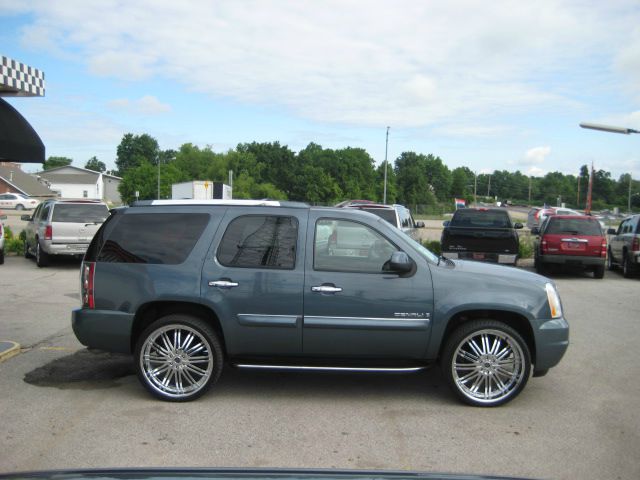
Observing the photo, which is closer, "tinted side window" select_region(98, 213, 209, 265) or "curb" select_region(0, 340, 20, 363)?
"tinted side window" select_region(98, 213, 209, 265)

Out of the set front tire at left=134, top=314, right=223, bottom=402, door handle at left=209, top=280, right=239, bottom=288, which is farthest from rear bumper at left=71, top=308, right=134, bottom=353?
door handle at left=209, top=280, right=239, bottom=288

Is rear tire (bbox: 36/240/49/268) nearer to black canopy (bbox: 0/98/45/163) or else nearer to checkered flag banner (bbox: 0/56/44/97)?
checkered flag banner (bbox: 0/56/44/97)

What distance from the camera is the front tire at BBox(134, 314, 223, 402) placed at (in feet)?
18.3

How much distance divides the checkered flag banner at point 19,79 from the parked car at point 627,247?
553 inches

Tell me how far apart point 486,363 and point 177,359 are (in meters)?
2.76

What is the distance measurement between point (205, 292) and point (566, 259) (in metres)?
12.5

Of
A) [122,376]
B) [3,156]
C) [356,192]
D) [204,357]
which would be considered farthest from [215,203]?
[356,192]

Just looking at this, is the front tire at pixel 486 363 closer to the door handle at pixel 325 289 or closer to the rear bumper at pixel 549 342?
the rear bumper at pixel 549 342

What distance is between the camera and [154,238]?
5785 millimetres

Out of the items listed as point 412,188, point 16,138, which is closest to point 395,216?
point 16,138

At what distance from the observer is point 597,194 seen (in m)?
132

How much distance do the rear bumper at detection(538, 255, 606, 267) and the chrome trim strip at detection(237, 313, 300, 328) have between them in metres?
12.0

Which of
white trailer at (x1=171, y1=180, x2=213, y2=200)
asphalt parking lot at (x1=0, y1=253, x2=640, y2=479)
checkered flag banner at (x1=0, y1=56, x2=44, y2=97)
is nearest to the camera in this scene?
asphalt parking lot at (x1=0, y1=253, x2=640, y2=479)

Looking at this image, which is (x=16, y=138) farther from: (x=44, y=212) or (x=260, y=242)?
(x=44, y=212)
